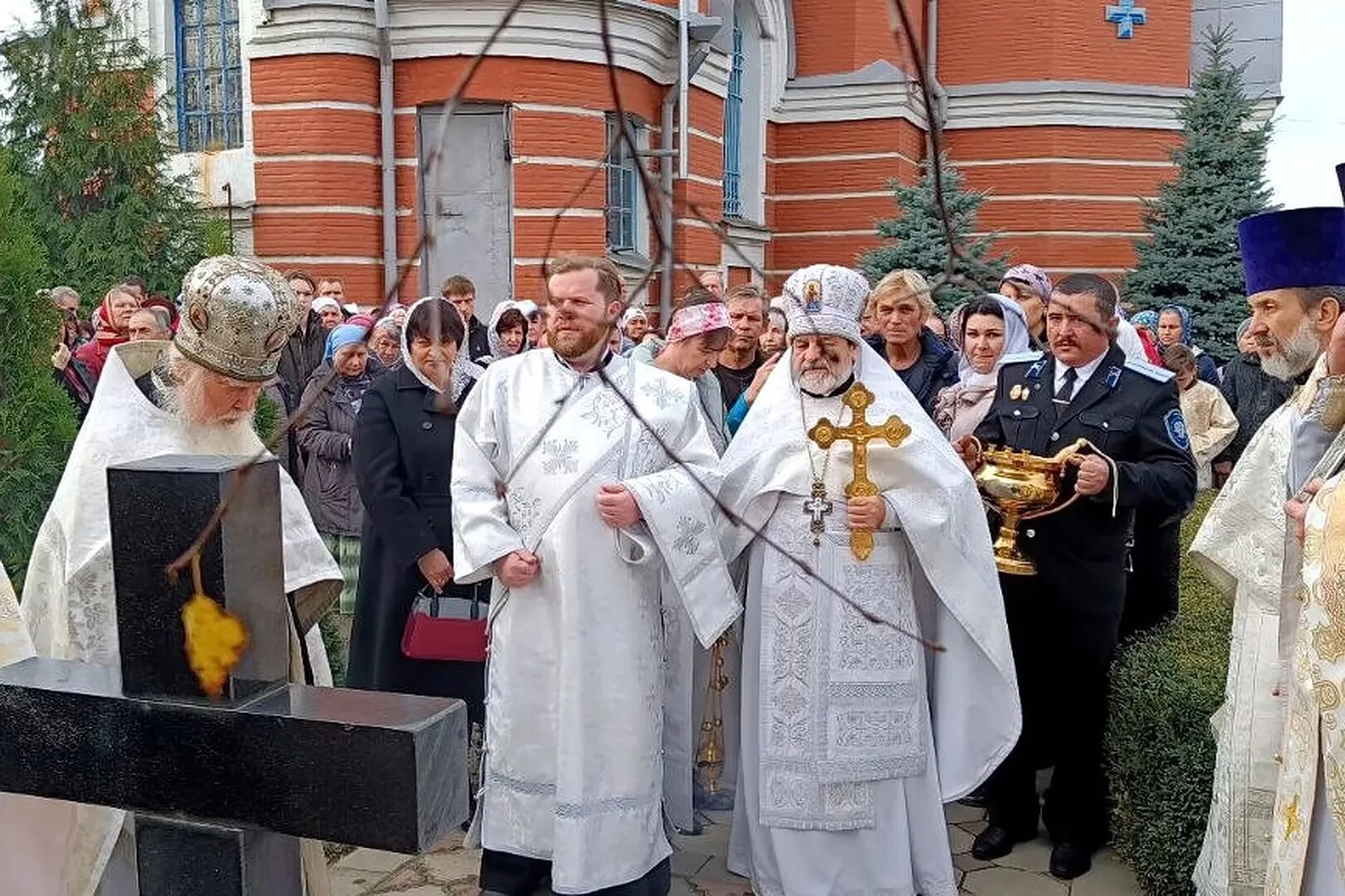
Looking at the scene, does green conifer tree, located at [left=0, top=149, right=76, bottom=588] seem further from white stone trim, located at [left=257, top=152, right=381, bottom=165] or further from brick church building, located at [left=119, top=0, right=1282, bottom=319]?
white stone trim, located at [left=257, top=152, right=381, bottom=165]

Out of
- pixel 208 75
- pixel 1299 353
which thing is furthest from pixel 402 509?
pixel 208 75

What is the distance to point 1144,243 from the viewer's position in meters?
18.5

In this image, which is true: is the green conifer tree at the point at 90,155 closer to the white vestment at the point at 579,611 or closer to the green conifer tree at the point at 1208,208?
the white vestment at the point at 579,611

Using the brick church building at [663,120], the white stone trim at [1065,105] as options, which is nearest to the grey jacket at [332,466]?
the brick church building at [663,120]

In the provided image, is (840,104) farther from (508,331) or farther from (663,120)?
(508,331)

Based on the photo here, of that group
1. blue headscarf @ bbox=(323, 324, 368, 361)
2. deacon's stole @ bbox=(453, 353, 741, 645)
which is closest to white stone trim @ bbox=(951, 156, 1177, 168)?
blue headscarf @ bbox=(323, 324, 368, 361)

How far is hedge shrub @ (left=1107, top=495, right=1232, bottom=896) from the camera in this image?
375cm

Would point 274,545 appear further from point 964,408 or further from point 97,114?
point 97,114

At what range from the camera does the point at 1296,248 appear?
307 cm

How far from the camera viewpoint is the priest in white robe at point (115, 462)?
2521mm

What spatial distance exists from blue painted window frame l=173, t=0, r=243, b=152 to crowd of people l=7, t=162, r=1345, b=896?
11.3 m

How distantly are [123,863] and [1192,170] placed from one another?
18.6m

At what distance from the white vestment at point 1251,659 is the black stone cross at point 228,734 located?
2.40 meters

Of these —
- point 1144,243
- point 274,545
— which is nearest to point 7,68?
point 274,545
